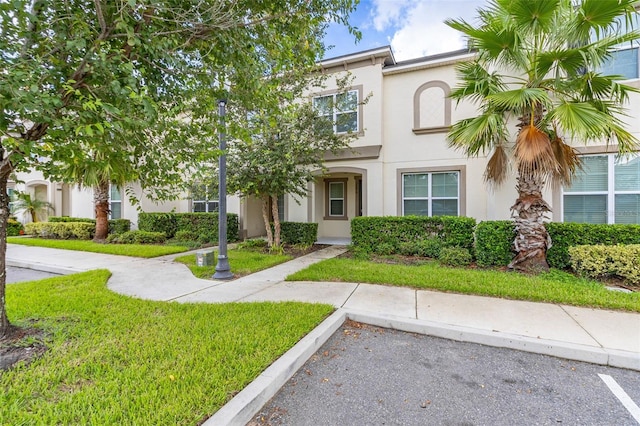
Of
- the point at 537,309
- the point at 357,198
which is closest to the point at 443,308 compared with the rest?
the point at 537,309

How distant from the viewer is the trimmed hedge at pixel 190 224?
39.8ft

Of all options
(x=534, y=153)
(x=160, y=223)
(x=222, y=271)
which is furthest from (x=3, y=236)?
(x=160, y=223)

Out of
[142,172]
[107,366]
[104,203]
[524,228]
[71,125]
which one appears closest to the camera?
[71,125]

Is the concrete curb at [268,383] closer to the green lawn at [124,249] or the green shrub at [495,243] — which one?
the green shrub at [495,243]

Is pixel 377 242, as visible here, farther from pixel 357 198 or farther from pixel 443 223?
pixel 357 198

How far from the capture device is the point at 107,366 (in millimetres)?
2957

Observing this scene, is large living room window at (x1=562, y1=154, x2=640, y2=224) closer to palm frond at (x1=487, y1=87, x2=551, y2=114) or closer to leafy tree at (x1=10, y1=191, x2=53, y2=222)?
palm frond at (x1=487, y1=87, x2=551, y2=114)

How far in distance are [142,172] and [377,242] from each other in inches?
276

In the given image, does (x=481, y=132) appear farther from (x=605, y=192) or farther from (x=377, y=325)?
(x=377, y=325)

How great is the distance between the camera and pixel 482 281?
19.7 ft

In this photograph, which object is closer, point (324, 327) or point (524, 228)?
point (324, 327)

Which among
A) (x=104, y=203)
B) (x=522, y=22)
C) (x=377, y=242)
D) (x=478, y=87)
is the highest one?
(x=522, y=22)

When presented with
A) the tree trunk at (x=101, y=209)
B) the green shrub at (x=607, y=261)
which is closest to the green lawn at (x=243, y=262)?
the tree trunk at (x=101, y=209)

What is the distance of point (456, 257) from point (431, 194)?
119 inches
